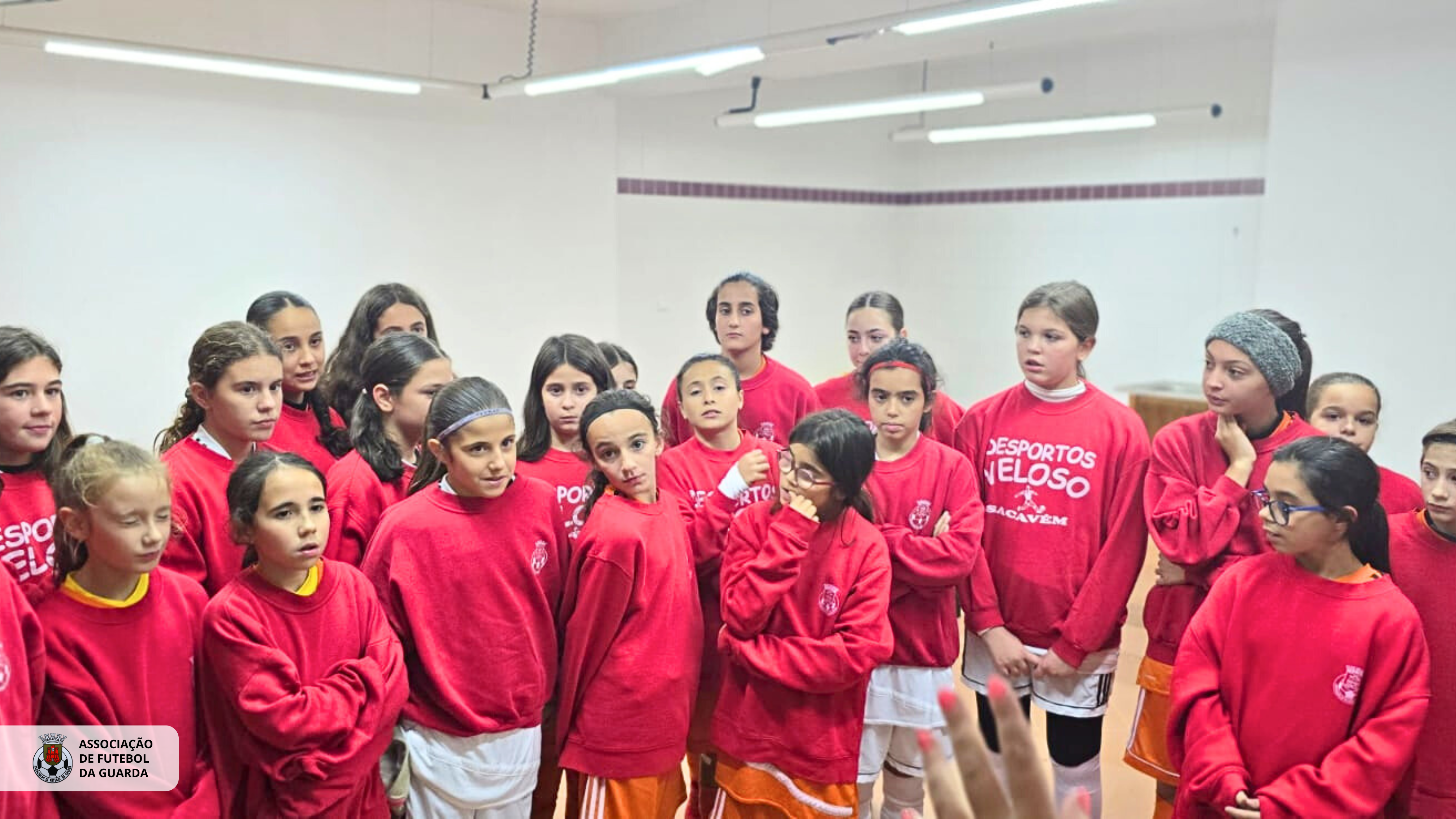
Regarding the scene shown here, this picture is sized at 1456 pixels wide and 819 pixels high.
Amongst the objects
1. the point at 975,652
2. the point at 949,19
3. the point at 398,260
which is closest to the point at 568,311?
the point at 398,260

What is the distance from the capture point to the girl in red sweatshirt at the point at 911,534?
8.86 feet

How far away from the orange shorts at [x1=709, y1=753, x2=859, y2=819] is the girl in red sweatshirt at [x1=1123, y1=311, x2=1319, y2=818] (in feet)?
2.37

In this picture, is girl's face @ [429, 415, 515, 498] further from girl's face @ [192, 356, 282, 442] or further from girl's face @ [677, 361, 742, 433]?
girl's face @ [677, 361, 742, 433]

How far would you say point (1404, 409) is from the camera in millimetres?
5273

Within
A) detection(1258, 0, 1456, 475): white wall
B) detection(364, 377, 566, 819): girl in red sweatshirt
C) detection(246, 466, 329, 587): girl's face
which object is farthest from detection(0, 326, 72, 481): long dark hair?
detection(1258, 0, 1456, 475): white wall

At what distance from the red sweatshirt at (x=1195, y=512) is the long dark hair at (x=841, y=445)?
68 cm

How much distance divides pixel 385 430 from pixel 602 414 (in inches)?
23.1

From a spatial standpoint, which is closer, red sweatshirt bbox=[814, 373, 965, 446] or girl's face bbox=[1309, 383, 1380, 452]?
girl's face bbox=[1309, 383, 1380, 452]

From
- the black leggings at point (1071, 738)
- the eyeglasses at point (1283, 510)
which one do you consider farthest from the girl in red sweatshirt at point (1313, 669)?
Answer: the black leggings at point (1071, 738)

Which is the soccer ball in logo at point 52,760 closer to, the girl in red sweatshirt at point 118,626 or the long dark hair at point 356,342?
the girl in red sweatshirt at point 118,626

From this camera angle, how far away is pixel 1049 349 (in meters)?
2.81

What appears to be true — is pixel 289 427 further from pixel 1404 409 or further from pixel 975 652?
pixel 1404 409

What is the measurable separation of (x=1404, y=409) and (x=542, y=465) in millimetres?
4464

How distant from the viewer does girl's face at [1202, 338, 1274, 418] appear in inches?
99.5
